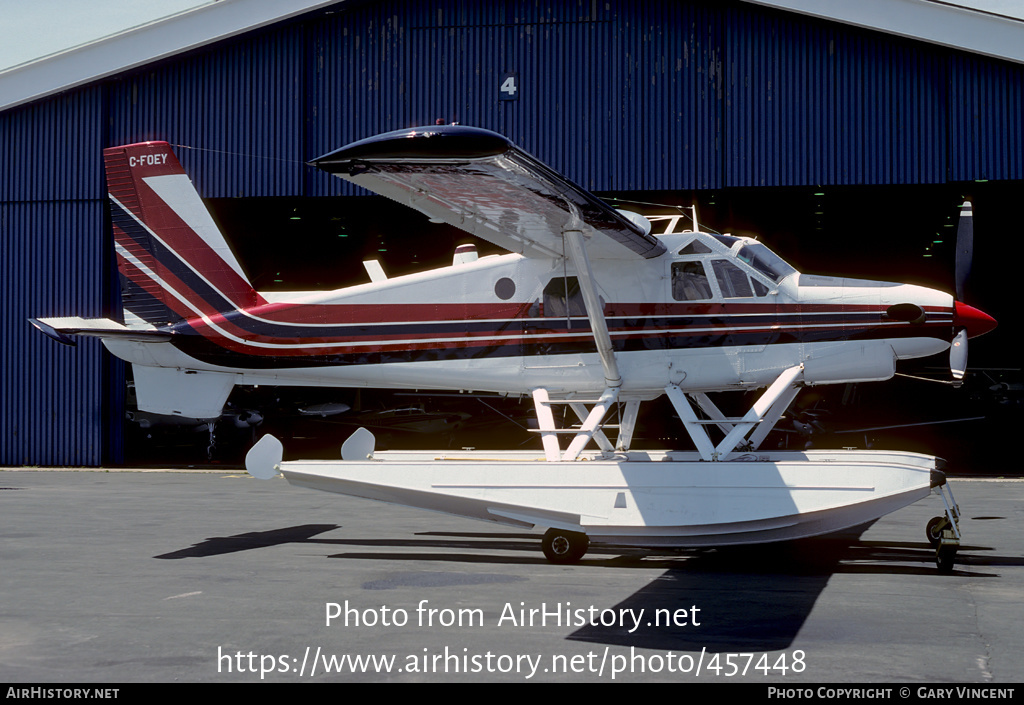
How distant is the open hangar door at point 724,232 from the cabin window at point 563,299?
658 centimetres

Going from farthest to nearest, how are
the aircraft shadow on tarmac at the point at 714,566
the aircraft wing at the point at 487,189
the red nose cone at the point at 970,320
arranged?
1. the red nose cone at the point at 970,320
2. the aircraft wing at the point at 487,189
3. the aircraft shadow on tarmac at the point at 714,566

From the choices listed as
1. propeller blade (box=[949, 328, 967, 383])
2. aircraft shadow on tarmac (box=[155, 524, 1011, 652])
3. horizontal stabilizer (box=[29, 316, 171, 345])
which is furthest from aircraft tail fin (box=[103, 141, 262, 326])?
propeller blade (box=[949, 328, 967, 383])

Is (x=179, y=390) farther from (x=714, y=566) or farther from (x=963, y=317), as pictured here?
(x=963, y=317)

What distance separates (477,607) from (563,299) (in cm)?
396

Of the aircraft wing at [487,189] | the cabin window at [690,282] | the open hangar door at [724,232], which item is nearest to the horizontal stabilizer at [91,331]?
the aircraft wing at [487,189]

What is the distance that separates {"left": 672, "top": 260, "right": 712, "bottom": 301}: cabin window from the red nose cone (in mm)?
2254

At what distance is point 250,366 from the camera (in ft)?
33.5

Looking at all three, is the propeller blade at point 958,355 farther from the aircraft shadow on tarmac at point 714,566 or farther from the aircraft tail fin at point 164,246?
the aircraft tail fin at point 164,246

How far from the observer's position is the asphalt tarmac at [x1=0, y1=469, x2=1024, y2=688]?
4859 mm

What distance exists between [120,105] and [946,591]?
Result: 17.5 meters

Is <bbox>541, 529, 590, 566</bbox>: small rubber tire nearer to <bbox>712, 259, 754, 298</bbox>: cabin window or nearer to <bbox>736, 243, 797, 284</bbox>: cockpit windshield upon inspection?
<bbox>712, 259, 754, 298</bbox>: cabin window

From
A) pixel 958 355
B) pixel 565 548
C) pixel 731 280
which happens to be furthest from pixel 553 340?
pixel 958 355

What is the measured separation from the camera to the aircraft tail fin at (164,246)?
10500 millimetres

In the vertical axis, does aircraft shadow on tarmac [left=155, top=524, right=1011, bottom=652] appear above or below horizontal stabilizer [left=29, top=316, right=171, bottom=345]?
below
